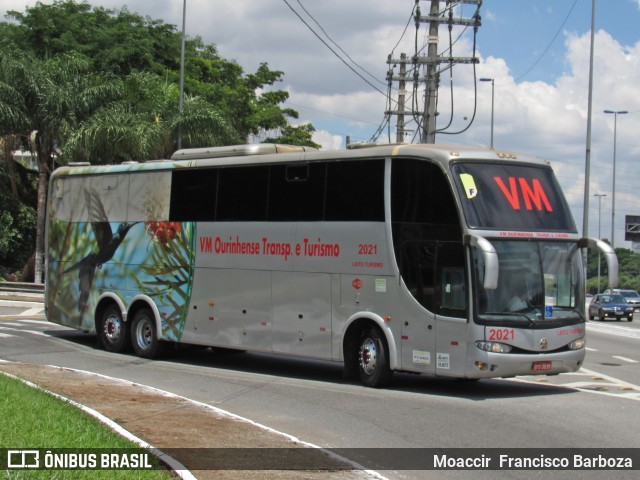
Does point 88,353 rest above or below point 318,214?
below

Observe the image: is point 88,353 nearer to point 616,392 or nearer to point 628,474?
point 616,392

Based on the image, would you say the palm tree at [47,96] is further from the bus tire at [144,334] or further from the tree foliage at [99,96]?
the bus tire at [144,334]

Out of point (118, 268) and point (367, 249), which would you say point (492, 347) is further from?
point (118, 268)

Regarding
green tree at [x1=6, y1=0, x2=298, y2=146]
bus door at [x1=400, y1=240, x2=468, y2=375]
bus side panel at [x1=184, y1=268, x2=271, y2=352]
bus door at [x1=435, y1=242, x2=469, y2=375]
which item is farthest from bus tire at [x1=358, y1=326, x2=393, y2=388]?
green tree at [x1=6, y1=0, x2=298, y2=146]

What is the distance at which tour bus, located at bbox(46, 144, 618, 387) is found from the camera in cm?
1320

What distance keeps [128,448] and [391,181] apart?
7310 millimetres

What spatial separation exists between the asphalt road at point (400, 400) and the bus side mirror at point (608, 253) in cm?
176

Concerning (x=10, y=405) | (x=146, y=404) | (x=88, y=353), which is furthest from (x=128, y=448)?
(x=88, y=353)

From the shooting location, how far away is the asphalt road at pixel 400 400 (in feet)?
32.9

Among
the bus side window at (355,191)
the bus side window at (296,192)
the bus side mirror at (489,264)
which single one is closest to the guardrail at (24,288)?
the bus side window at (296,192)

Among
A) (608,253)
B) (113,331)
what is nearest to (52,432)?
(608,253)

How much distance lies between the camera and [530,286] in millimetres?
13289

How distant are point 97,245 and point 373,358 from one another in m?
7.85

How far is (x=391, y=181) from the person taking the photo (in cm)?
1417
